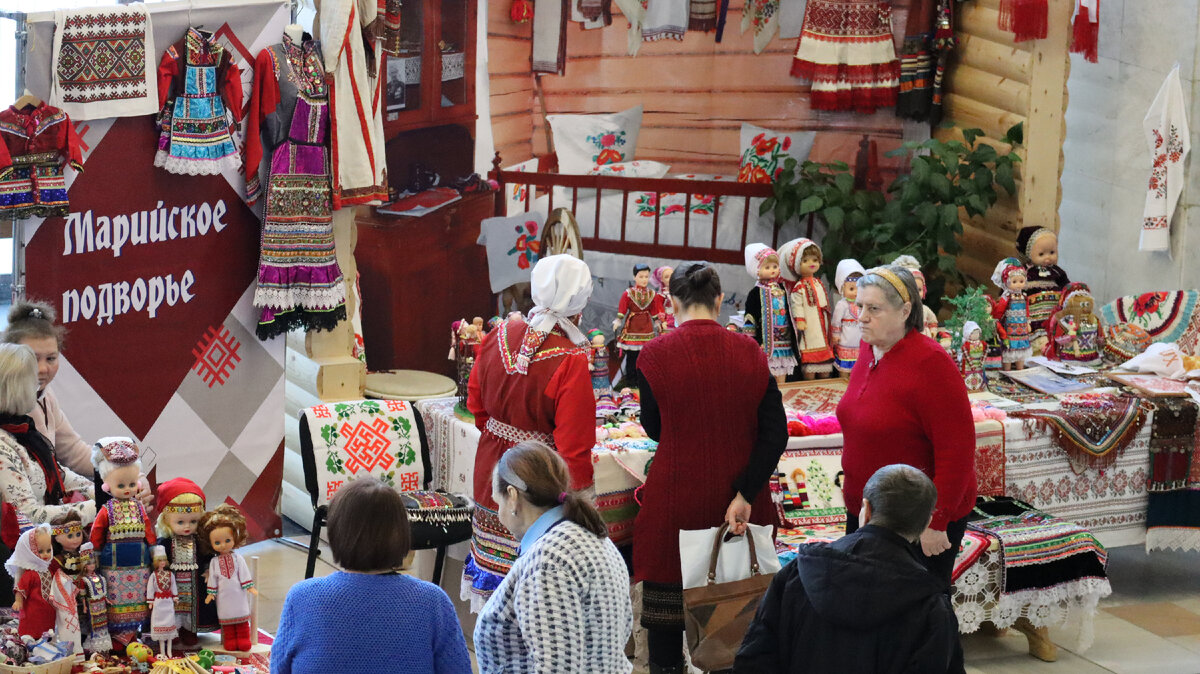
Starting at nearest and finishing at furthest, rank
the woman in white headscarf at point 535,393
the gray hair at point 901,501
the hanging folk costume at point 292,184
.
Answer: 1. the gray hair at point 901,501
2. the woman in white headscarf at point 535,393
3. the hanging folk costume at point 292,184

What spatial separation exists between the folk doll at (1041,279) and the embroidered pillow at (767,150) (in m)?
1.42

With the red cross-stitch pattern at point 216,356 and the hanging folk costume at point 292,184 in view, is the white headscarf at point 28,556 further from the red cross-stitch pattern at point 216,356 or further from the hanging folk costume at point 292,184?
the hanging folk costume at point 292,184

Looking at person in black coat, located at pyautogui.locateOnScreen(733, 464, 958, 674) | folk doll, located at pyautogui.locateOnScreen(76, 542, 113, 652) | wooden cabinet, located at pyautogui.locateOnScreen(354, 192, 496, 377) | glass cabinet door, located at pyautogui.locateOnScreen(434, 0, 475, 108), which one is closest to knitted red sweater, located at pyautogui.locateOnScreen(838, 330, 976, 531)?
person in black coat, located at pyautogui.locateOnScreen(733, 464, 958, 674)

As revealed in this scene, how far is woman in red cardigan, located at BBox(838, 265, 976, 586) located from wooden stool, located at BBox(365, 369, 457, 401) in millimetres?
2755

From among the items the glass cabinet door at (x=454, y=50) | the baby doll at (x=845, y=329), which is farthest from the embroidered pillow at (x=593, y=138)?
the baby doll at (x=845, y=329)

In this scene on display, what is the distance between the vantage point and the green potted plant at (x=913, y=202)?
748cm

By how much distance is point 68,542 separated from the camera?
13.2 feet

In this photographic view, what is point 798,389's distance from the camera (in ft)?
21.1

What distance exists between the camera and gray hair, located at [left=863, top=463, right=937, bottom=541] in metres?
3.10

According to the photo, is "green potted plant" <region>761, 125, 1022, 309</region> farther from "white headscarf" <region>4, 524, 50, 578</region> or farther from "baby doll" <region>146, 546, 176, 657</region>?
"white headscarf" <region>4, 524, 50, 578</region>

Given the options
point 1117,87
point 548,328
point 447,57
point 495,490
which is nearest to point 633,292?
point 548,328

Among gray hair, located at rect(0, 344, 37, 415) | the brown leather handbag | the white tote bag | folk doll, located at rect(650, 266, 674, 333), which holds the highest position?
folk doll, located at rect(650, 266, 674, 333)

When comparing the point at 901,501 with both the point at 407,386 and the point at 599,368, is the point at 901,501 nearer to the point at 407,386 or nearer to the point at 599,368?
the point at 599,368

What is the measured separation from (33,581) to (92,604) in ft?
0.60
